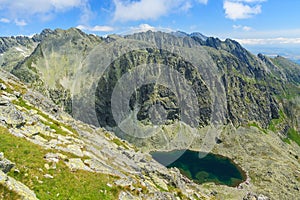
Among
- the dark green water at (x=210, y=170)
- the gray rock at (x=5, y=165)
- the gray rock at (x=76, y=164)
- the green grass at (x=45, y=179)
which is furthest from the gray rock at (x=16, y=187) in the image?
the dark green water at (x=210, y=170)

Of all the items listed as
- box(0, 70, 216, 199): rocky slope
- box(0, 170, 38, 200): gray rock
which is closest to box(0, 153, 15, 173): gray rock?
box(0, 70, 216, 199): rocky slope

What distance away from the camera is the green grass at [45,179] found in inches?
908

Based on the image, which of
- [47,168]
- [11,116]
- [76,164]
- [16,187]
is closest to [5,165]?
[16,187]

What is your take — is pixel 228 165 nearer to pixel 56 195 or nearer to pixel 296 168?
pixel 296 168

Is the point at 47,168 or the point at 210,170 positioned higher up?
the point at 47,168

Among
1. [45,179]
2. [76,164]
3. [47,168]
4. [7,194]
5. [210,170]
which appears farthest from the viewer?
[210,170]

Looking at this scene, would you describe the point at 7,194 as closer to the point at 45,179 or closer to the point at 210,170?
the point at 45,179

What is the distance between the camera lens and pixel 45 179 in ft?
80.0

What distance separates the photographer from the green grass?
23.1m

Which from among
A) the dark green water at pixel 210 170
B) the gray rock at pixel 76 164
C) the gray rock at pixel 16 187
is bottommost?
the dark green water at pixel 210 170

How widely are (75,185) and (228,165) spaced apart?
183 metres

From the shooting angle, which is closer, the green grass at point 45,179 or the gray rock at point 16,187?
the gray rock at point 16,187

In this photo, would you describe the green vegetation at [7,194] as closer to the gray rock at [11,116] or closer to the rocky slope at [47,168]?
the rocky slope at [47,168]

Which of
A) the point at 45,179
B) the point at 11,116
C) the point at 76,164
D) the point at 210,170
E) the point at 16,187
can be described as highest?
the point at 11,116
